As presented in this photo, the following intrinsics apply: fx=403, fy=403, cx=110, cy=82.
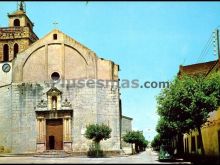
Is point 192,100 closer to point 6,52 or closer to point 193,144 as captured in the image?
point 193,144

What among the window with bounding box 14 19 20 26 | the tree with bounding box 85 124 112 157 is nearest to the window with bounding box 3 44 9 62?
the window with bounding box 14 19 20 26

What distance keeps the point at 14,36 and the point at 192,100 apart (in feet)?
158

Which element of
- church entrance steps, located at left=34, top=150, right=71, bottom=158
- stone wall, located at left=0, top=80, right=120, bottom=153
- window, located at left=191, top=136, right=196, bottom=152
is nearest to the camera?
window, located at left=191, top=136, right=196, bottom=152

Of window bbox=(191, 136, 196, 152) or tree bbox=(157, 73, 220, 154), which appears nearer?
tree bbox=(157, 73, 220, 154)

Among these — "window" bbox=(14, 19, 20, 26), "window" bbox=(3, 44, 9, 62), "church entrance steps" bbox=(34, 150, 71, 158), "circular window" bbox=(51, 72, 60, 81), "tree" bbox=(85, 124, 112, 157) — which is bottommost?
"church entrance steps" bbox=(34, 150, 71, 158)

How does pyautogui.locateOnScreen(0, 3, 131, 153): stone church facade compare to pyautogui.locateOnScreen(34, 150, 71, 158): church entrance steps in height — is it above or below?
above

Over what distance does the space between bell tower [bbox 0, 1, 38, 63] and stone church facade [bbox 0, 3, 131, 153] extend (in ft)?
56.2

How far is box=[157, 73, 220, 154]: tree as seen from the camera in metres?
26.8

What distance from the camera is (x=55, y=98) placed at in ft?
161

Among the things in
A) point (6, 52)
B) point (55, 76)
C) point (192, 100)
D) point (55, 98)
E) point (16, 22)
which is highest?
point (16, 22)

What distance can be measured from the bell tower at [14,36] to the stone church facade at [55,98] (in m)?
17.1

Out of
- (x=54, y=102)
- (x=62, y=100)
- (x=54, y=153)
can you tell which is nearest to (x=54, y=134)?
(x=54, y=153)

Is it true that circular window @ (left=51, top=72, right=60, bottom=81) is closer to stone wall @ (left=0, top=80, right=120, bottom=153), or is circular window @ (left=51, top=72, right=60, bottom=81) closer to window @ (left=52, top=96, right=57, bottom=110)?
stone wall @ (left=0, top=80, right=120, bottom=153)

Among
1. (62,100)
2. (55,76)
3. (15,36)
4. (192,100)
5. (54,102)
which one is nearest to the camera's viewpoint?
(192,100)
